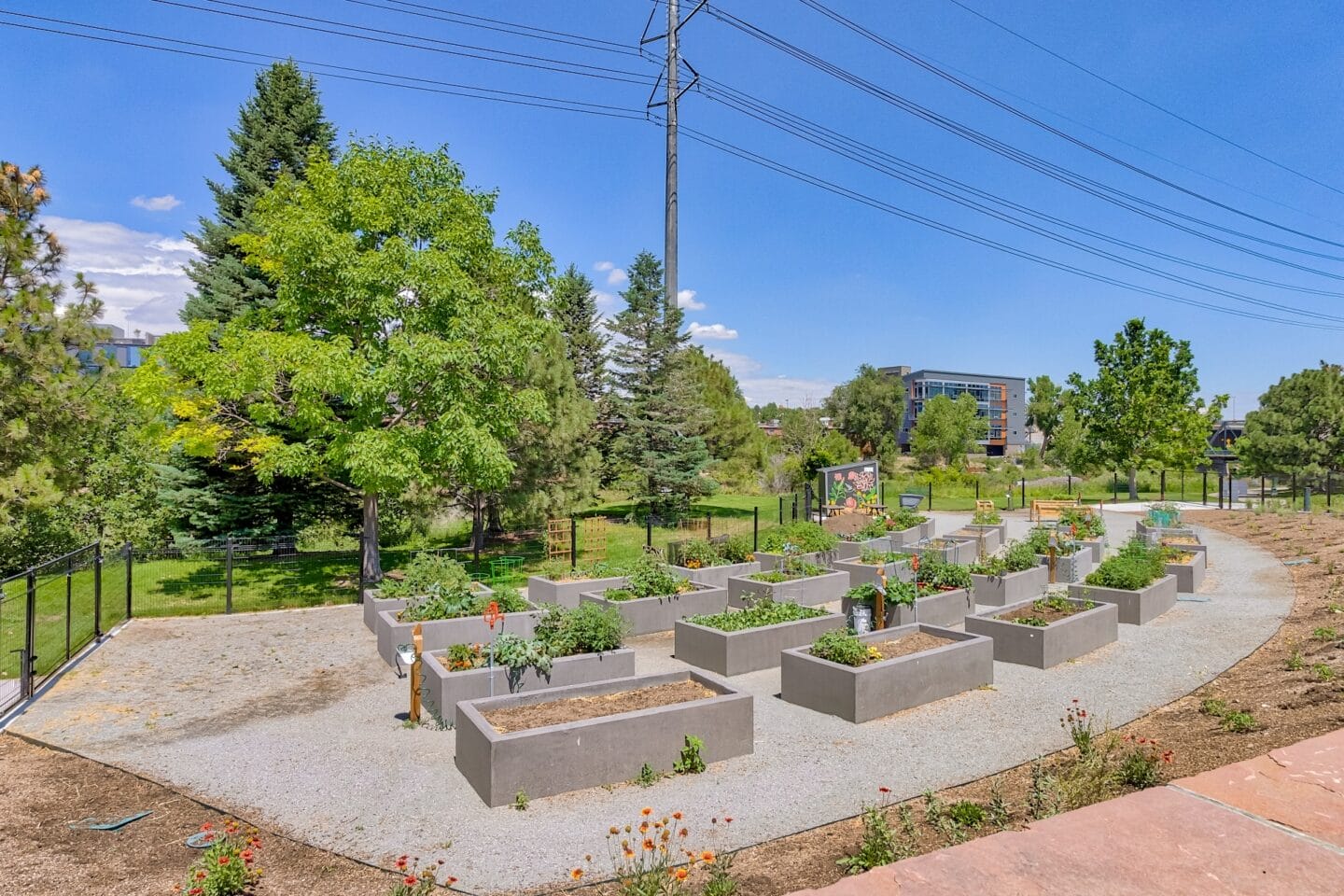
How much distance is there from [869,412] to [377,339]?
5461 centimetres

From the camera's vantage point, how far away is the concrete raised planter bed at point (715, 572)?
13.8m

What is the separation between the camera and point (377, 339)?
1459cm

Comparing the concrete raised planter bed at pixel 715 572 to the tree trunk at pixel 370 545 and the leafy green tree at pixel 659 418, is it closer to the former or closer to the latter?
the tree trunk at pixel 370 545

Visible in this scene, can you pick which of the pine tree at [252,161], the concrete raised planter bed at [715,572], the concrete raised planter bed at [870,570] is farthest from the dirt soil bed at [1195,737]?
the pine tree at [252,161]

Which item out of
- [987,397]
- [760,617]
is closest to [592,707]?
[760,617]

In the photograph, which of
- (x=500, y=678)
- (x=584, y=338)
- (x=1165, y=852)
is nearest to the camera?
(x=1165, y=852)

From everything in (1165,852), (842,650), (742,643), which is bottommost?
(742,643)

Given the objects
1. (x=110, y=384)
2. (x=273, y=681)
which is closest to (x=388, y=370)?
(x=273, y=681)

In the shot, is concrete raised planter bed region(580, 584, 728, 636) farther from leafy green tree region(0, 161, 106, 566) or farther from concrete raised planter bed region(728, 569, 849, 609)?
leafy green tree region(0, 161, 106, 566)

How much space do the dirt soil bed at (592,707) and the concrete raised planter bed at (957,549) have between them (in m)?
10.8

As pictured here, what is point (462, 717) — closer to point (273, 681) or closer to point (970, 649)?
point (273, 681)

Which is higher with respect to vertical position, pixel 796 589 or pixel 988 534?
pixel 988 534

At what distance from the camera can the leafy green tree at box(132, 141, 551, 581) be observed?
13.5 metres

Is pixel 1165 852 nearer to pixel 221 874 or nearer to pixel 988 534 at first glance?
pixel 221 874
